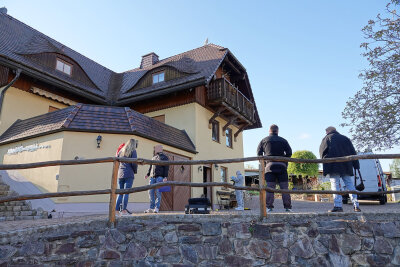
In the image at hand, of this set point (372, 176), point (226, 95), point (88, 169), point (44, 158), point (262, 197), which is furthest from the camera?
point (226, 95)

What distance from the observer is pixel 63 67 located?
14945 millimetres

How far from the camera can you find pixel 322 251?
448 cm

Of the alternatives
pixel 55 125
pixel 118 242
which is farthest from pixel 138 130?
pixel 118 242

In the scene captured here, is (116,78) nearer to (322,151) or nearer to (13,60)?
(13,60)

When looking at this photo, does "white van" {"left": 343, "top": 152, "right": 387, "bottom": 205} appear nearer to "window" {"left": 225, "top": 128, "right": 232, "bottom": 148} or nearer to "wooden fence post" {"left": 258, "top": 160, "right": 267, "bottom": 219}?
"window" {"left": 225, "top": 128, "right": 232, "bottom": 148}

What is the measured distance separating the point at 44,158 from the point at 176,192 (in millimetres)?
5011

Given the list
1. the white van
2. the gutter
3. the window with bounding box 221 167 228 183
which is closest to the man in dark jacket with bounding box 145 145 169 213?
the white van

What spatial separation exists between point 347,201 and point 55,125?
438 inches

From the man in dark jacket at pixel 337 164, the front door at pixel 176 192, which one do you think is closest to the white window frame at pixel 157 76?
the front door at pixel 176 192

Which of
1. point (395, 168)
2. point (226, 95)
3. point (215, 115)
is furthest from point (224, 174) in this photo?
point (395, 168)

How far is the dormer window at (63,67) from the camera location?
1470 centimetres

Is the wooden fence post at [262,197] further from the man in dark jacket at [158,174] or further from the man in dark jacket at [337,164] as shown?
the man in dark jacket at [158,174]

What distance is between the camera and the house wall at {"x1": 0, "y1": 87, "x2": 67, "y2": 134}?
1196 cm

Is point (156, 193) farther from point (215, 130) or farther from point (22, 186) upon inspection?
point (215, 130)
